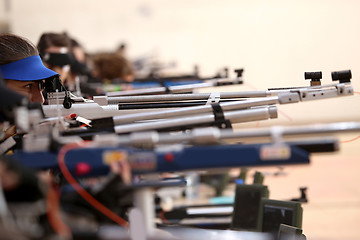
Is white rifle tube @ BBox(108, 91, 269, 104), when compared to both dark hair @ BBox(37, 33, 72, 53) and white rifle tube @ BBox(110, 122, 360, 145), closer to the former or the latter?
white rifle tube @ BBox(110, 122, 360, 145)

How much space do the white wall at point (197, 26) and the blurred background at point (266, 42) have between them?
0.02 m

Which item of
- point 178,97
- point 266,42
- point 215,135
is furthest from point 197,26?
point 215,135

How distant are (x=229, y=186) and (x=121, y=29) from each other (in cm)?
837

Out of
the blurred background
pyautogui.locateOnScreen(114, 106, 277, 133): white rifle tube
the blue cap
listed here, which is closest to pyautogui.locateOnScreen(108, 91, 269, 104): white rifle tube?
the blurred background

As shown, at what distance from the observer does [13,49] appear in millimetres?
2854

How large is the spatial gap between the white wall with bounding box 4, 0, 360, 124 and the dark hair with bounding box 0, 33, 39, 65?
238cm

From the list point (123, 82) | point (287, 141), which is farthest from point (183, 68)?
point (287, 141)

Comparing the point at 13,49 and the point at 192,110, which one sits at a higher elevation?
the point at 13,49

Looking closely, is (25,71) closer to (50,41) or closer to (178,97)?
(178,97)

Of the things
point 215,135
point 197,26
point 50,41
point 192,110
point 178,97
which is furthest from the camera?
point 197,26

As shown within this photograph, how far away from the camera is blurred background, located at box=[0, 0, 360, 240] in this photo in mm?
4328

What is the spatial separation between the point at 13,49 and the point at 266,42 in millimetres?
3441

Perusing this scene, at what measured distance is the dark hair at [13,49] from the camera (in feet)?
9.27

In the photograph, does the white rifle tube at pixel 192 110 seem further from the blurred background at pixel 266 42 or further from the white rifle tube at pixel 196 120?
the blurred background at pixel 266 42
